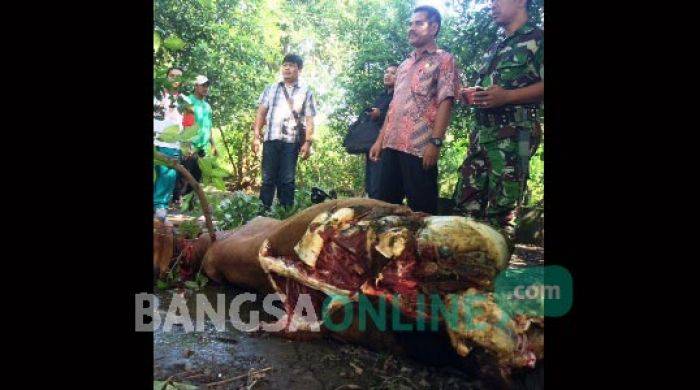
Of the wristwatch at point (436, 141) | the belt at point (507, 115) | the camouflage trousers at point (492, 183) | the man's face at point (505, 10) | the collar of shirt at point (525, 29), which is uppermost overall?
the man's face at point (505, 10)

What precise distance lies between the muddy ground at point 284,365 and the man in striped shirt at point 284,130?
305cm

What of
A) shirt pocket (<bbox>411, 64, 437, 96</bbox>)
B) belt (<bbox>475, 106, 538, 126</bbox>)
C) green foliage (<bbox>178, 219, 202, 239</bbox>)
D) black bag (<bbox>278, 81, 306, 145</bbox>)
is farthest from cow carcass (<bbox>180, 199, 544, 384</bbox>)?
black bag (<bbox>278, 81, 306, 145</bbox>)

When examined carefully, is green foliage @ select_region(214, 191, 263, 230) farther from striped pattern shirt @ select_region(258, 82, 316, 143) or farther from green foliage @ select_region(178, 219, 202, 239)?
green foliage @ select_region(178, 219, 202, 239)

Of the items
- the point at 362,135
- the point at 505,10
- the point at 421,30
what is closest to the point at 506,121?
the point at 505,10

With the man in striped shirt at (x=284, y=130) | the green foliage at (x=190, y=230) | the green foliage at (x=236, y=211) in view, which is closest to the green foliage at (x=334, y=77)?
the green foliage at (x=236, y=211)

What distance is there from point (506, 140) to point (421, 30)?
1.09 meters

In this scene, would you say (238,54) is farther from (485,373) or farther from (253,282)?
(485,373)

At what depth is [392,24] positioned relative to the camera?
665 centimetres

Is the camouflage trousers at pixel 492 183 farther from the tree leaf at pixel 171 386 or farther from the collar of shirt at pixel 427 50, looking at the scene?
the tree leaf at pixel 171 386

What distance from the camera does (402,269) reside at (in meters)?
1.75

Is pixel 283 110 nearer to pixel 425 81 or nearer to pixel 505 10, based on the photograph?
pixel 425 81

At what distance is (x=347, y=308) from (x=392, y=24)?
17.9 ft

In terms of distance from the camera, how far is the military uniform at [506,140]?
286 cm

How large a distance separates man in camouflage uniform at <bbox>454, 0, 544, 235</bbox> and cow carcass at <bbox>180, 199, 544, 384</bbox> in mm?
1125
